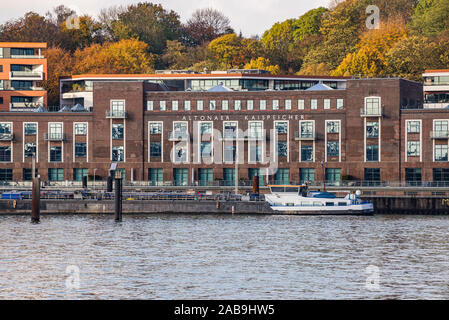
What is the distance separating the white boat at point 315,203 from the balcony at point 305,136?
20.5 meters

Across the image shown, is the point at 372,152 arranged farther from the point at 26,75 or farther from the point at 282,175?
the point at 26,75

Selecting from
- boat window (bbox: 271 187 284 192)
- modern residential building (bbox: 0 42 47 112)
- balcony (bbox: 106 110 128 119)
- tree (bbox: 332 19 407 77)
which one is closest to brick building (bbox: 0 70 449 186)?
balcony (bbox: 106 110 128 119)

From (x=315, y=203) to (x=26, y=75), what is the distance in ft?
242

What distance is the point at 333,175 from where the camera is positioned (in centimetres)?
14312

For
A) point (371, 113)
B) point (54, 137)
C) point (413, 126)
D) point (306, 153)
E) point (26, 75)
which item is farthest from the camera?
point (26, 75)

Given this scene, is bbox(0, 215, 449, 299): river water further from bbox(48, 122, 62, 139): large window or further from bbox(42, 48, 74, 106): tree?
bbox(42, 48, 74, 106): tree

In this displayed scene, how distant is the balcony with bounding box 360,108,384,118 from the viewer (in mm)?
142250

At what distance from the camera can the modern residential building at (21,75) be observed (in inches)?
6781

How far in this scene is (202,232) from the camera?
98.1 metres

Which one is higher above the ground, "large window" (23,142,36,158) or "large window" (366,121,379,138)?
"large window" (366,121,379,138)

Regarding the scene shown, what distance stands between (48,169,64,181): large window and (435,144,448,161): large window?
182 feet

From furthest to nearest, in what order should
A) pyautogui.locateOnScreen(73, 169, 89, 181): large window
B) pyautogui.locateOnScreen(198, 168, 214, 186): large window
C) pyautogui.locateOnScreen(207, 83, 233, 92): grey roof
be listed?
pyautogui.locateOnScreen(207, 83, 233, 92): grey roof, pyautogui.locateOnScreen(73, 169, 89, 181): large window, pyautogui.locateOnScreen(198, 168, 214, 186): large window

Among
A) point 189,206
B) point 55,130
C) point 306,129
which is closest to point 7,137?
point 55,130

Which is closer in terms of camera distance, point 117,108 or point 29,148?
point 117,108
